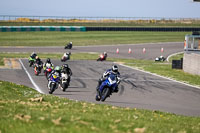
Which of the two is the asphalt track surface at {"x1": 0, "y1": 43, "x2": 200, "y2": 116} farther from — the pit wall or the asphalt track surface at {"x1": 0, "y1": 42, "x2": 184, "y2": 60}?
the asphalt track surface at {"x1": 0, "y1": 42, "x2": 184, "y2": 60}

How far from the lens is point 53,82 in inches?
861

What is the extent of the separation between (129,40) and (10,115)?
66.5m

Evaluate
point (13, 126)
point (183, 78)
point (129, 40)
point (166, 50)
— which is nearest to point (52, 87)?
point (183, 78)

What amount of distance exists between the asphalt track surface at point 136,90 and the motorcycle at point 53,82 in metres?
0.29

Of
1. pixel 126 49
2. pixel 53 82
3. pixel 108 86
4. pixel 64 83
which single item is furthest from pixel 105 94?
pixel 126 49

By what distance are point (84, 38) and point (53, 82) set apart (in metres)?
54.5

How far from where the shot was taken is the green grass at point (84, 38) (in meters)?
68.6

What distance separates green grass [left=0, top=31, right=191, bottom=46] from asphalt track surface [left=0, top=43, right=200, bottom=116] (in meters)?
35.1

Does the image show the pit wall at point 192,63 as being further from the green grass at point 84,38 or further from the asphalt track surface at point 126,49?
the green grass at point 84,38

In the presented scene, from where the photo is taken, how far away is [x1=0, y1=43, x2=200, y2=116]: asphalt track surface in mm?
18703

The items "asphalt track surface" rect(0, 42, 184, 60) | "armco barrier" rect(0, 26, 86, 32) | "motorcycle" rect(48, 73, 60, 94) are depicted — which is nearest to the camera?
"motorcycle" rect(48, 73, 60, 94)

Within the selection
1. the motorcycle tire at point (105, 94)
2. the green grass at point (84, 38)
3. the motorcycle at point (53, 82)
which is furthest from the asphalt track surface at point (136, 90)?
the green grass at point (84, 38)

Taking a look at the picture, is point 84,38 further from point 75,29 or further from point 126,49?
point 126,49

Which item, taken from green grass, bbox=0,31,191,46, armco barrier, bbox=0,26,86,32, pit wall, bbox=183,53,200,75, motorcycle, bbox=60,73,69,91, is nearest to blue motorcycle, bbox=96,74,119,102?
motorcycle, bbox=60,73,69,91
